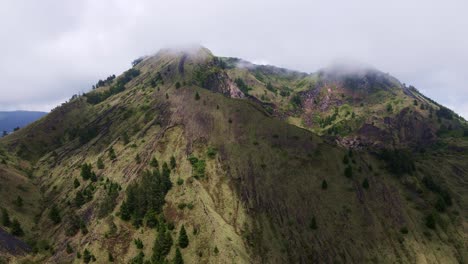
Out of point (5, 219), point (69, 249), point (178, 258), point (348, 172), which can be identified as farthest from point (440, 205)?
point (5, 219)

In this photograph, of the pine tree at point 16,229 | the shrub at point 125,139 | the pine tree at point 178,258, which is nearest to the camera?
the pine tree at point 178,258

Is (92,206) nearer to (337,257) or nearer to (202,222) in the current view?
(202,222)

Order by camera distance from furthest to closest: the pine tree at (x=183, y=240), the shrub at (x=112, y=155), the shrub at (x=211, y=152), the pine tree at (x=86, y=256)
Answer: the shrub at (x=112, y=155), the shrub at (x=211, y=152), the pine tree at (x=86, y=256), the pine tree at (x=183, y=240)

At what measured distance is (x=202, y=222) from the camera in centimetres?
11531

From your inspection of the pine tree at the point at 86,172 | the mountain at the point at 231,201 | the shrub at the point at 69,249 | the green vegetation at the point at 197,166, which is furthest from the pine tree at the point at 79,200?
the green vegetation at the point at 197,166

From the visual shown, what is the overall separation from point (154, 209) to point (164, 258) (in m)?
23.8

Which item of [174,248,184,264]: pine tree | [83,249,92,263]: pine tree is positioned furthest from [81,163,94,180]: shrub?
[174,248,184,264]: pine tree

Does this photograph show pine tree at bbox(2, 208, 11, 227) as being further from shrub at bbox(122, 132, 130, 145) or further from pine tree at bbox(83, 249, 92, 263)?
shrub at bbox(122, 132, 130, 145)

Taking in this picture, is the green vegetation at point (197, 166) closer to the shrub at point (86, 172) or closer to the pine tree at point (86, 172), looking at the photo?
the shrub at point (86, 172)

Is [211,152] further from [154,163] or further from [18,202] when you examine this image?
[18,202]

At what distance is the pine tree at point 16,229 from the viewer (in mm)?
121931

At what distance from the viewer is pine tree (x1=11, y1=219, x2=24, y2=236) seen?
12193 cm

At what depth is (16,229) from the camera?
402ft

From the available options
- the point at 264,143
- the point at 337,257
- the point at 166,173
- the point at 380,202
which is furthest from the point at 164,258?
the point at 380,202
